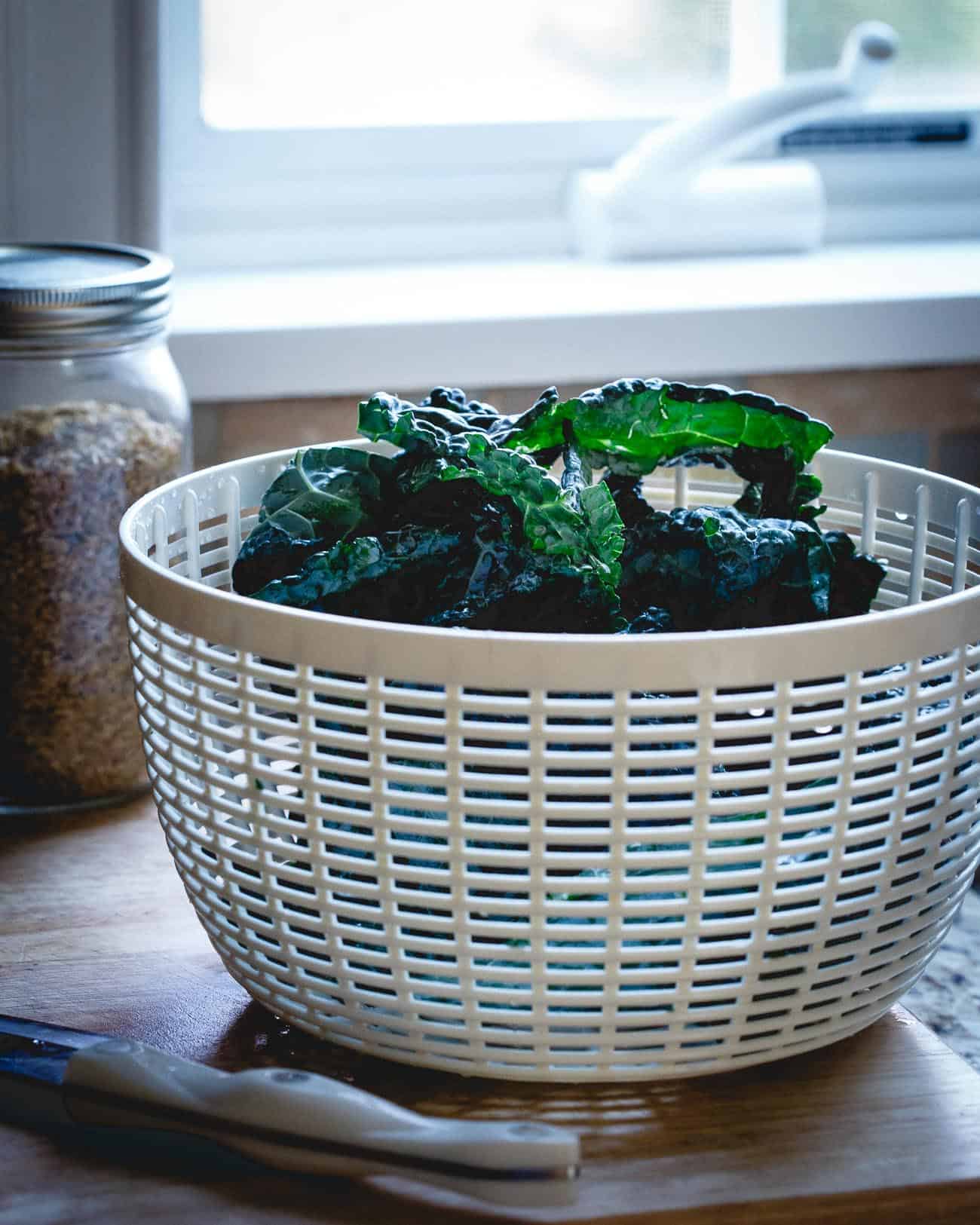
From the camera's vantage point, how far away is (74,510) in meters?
0.83

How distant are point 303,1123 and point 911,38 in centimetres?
146

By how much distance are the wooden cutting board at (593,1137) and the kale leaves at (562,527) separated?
0.18m

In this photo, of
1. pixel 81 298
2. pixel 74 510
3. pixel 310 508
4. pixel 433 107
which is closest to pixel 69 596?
pixel 74 510

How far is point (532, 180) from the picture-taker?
1505 millimetres

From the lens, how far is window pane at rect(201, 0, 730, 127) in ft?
4.66

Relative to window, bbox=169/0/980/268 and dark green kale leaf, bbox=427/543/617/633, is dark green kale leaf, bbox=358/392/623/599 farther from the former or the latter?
window, bbox=169/0/980/268

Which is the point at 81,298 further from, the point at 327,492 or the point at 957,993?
the point at 957,993

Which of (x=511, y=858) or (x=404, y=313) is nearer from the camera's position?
(x=511, y=858)

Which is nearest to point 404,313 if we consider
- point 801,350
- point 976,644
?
point 801,350

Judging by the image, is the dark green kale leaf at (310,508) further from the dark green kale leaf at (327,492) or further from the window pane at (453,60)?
the window pane at (453,60)

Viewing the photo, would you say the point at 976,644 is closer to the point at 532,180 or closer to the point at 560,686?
the point at 560,686

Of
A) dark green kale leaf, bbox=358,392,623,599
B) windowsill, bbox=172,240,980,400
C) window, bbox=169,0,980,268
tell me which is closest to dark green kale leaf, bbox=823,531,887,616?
dark green kale leaf, bbox=358,392,623,599

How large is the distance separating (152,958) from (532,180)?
3.40 feet

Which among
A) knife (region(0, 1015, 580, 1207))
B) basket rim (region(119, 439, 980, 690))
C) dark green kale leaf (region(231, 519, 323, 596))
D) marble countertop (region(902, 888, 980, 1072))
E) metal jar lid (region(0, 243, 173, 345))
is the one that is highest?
metal jar lid (region(0, 243, 173, 345))
